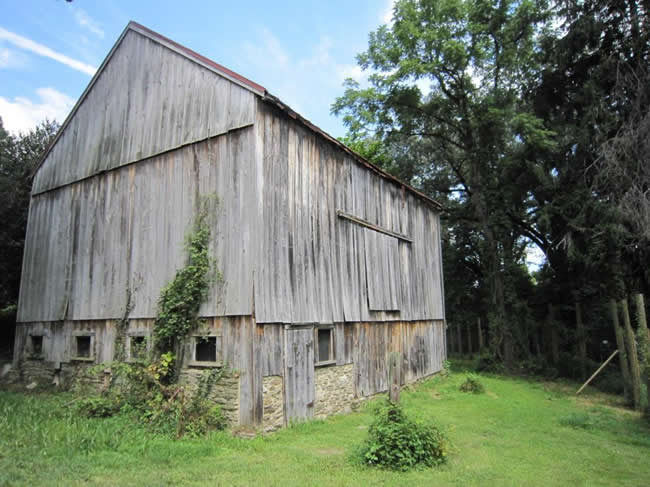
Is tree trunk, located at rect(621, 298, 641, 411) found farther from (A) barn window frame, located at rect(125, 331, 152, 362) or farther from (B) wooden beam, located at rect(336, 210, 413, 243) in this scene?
(A) barn window frame, located at rect(125, 331, 152, 362)

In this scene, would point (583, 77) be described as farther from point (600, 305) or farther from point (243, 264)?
point (243, 264)

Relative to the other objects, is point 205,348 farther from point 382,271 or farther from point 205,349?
point 382,271

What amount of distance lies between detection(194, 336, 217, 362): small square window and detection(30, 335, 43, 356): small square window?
24.4 ft

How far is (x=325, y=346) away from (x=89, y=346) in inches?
269

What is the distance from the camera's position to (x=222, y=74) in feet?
35.4

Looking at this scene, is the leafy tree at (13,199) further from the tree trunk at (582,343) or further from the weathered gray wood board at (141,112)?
the tree trunk at (582,343)

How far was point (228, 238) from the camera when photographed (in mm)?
10156

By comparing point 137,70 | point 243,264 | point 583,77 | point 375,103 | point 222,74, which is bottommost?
point 243,264

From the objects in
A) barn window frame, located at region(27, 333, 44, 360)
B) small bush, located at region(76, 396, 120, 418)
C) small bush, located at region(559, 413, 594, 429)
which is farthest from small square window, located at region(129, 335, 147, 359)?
small bush, located at region(559, 413, 594, 429)

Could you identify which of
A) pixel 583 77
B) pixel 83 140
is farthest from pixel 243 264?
pixel 583 77

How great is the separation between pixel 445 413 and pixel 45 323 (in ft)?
40.0

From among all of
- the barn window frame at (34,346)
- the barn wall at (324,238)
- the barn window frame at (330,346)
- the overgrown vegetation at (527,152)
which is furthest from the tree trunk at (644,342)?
the barn window frame at (34,346)

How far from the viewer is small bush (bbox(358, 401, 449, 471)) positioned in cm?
712

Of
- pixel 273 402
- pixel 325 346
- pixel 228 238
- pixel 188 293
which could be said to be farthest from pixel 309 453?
pixel 228 238
